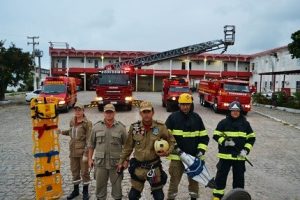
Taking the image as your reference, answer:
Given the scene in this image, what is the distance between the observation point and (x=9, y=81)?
3111cm

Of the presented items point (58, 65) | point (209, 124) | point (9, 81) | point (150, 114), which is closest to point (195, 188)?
point (150, 114)

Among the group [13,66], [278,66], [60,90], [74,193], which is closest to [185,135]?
[74,193]

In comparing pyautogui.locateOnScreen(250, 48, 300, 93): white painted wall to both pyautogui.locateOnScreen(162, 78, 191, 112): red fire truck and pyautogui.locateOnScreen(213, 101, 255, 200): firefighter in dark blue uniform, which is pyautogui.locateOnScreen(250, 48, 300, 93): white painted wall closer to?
pyautogui.locateOnScreen(162, 78, 191, 112): red fire truck

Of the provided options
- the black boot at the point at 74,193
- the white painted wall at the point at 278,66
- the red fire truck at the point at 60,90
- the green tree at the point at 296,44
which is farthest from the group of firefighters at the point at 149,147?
the white painted wall at the point at 278,66

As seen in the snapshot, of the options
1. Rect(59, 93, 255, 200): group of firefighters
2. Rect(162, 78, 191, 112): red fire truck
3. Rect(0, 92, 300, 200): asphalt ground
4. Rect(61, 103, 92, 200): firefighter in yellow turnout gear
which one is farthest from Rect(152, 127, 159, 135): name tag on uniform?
Rect(162, 78, 191, 112): red fire truck

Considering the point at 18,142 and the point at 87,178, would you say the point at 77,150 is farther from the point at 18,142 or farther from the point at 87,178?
the point at 18,142

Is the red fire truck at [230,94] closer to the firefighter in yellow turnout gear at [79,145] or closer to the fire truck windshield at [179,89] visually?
the fire truck windshield at [179,89]

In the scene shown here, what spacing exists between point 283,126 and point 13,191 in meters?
14.5

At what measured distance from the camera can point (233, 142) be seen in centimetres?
600

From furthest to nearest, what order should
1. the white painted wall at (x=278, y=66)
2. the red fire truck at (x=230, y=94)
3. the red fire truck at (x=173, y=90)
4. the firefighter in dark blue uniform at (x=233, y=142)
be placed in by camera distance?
the white painted wall at (x=278, y=66) < the red fire truck at (x=173, y=90) < the red fire truck at (x=230, y=94) < the firefighter in dark blue uniform at (x=233, y=142)

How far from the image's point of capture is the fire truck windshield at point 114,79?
22.2m

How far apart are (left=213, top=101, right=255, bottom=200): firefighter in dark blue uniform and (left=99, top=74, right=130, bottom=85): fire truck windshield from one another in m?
16.5

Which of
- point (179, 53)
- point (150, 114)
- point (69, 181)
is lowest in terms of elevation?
point (69, 181)

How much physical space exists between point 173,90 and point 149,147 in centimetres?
1850
